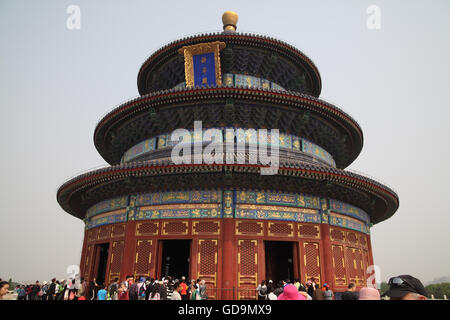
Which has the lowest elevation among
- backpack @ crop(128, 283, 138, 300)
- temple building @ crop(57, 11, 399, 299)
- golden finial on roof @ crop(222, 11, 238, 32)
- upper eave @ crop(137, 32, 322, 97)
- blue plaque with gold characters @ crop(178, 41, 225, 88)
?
backpack @ crop(128, 283, 138, 300)

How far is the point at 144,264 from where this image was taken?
15.5 meters

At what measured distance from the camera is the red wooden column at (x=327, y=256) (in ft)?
50.5

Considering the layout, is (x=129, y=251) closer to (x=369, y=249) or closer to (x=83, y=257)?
(x=83, y=257)

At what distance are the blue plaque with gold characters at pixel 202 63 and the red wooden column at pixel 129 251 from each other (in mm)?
9740

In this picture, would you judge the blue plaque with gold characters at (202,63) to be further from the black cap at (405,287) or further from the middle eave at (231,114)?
the black cap at (405,287)

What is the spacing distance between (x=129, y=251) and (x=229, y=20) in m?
18.4

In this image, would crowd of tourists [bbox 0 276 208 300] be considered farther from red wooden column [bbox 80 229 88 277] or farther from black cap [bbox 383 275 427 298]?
black cap [bbox 383 275 427 298]

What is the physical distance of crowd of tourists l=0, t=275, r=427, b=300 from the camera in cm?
264

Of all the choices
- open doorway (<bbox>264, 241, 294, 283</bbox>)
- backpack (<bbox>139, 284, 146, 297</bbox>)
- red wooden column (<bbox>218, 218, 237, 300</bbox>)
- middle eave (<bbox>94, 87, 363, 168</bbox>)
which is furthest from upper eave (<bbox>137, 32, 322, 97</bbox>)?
backpack (<bbox>139, 284, 146, 297</bbox>)

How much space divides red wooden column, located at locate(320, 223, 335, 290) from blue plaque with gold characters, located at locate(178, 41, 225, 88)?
11.0m

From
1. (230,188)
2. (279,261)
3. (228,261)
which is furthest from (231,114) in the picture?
(279,261)

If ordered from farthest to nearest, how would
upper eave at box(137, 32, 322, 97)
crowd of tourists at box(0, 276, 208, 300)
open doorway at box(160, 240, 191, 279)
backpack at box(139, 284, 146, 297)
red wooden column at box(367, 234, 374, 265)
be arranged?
open doorway at box(160, 240, 191, 279) → upper eave at box(137, 32, 322, 97) → red wooden column at box(367, 234, 374, 265) → backpack at box(139, 284, 146, 297) → crowd of tourists at box(0, 276, 208, 300)

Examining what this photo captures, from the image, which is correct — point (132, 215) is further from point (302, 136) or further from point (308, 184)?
point (302, 136)

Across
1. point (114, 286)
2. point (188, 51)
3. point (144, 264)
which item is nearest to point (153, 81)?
point (188, 51)
